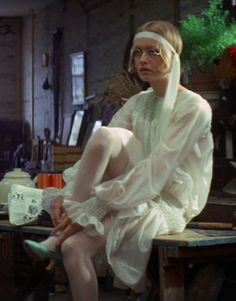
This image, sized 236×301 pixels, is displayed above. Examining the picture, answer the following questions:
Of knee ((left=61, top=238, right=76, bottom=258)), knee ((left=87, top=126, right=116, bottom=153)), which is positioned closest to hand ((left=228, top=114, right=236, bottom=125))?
knee ((left=87, top=126, right=116, bottom=153))

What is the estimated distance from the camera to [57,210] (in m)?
2.55

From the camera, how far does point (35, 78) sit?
888 cm

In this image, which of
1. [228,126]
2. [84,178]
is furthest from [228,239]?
[228,126]

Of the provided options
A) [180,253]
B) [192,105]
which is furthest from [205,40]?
[180,253]

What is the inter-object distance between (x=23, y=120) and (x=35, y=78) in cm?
64

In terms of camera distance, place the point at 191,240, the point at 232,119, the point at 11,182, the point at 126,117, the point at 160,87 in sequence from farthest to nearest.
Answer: the point at 11,182 < the point at 232,119 < the point at 126,117 < the point at 160,87 < the point at 191,240

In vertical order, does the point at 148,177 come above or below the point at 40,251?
above

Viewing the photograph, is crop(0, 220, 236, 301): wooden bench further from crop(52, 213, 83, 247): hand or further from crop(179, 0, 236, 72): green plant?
crop(179, 0, 236, 72): green plant

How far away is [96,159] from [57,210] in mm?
301

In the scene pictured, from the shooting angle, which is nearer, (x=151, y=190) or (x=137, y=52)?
(x=151, y=190)

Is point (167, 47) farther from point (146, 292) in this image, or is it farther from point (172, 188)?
point (146, 292)

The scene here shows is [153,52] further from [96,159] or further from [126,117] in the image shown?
[96,159]

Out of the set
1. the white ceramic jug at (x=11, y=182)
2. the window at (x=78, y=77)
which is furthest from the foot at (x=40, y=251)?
the window at (x=78, y=77)

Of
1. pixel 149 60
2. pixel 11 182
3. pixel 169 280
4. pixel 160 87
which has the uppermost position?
pixel 149 60
